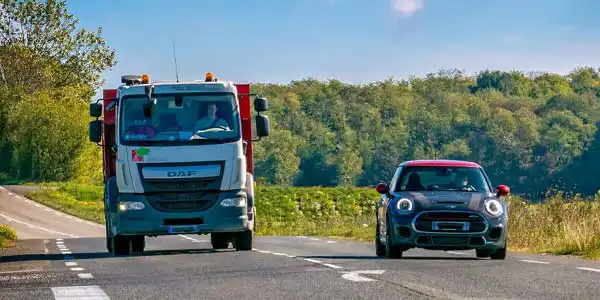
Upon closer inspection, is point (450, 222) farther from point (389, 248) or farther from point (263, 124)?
point (263, 124)

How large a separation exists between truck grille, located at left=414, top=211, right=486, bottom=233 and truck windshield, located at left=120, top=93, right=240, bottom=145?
3.76 m

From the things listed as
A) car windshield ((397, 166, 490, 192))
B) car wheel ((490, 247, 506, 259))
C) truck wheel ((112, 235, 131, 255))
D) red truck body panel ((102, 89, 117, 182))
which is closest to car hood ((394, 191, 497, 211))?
car windshield ((397, 166, 490, 192))

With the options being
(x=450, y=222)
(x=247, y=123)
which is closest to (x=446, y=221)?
(x=450, y=222)

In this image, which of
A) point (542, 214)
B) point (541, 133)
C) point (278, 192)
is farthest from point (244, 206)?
point (541, 133)

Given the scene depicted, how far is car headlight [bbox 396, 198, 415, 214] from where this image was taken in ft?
67.6

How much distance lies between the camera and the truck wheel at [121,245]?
79.1 feet

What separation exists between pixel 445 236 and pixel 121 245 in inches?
259

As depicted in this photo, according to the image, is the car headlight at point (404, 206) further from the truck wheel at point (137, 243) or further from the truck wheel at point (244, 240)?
the truck wheel at point (137, 243)

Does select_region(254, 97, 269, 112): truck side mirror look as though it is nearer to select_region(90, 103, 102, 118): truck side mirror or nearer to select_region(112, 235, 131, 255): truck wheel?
select_region(90, 103, 102, 118): truck side mirror

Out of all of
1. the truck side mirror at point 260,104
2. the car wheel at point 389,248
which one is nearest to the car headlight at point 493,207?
the car wheel at point 389,248

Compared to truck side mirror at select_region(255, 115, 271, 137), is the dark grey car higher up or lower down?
lower down

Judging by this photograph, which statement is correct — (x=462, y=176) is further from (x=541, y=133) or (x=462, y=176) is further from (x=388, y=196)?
(x=541, y=133)

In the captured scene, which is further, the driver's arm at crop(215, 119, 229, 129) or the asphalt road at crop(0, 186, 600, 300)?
the driver's arm at crop(215, 119, 229, 129)

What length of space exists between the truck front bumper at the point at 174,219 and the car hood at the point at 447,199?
127 inches
